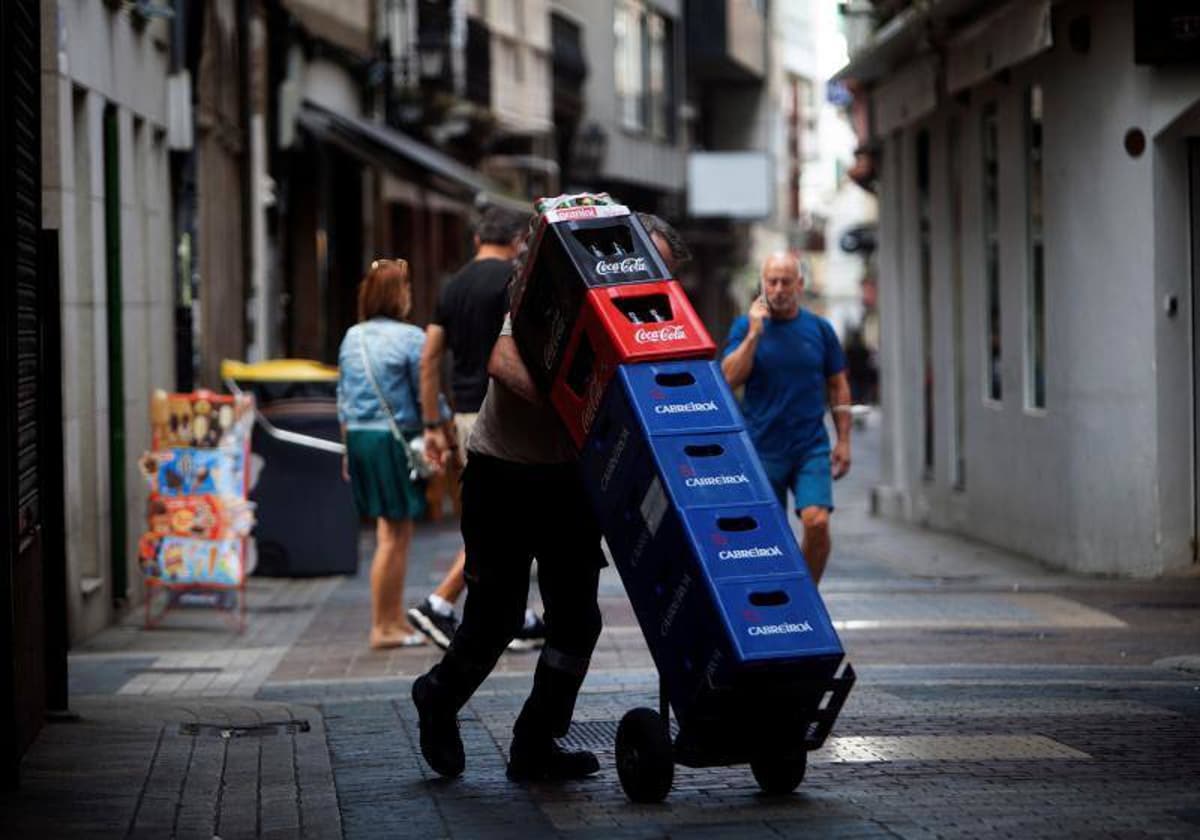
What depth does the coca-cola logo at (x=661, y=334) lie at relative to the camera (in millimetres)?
7555

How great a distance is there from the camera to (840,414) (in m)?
12.3

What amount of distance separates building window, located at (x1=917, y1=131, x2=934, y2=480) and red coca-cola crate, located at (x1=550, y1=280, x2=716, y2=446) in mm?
15277

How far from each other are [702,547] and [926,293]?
1644cm

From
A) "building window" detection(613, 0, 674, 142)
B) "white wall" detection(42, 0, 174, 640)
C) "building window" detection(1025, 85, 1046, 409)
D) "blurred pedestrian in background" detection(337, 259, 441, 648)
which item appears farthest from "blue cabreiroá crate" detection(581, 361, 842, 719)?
"building window" detection(613, 0, 674, 142)

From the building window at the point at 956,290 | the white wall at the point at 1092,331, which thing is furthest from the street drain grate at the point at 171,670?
the building window at the point at 956,290

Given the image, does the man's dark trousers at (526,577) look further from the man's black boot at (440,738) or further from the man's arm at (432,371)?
the man's arm at (432,371)

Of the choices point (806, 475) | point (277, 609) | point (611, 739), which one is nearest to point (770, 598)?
point (611, 739)

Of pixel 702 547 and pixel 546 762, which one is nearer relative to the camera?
pixel 702 547

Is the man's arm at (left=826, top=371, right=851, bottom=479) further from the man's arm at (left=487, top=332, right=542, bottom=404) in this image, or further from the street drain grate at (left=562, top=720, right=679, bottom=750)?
the man's arm at (left=487, top=332, right=542, bottom=404)

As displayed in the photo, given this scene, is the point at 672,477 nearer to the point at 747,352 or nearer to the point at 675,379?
the point at 675,379

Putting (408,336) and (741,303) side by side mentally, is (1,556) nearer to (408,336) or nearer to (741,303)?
(408,336)

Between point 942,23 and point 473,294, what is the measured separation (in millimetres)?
9037

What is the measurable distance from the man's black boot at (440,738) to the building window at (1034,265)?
1074cm

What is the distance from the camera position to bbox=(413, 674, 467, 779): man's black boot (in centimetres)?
826
